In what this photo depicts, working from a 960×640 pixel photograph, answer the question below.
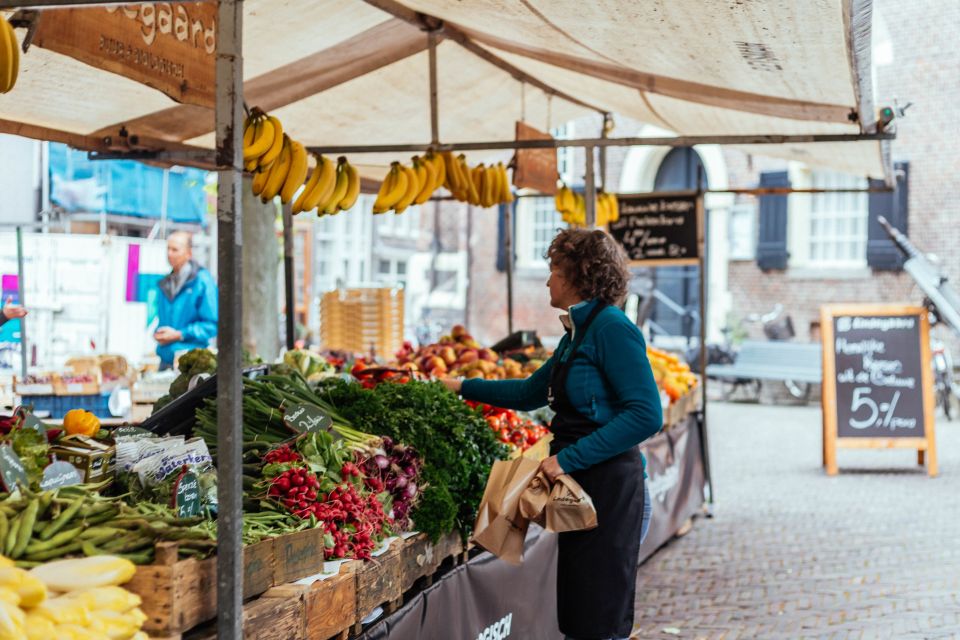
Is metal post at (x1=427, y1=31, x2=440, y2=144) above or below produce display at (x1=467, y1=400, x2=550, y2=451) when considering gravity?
above

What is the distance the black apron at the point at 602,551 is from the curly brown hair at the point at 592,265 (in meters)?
0.07

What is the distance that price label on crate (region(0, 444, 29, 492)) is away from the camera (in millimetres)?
2785

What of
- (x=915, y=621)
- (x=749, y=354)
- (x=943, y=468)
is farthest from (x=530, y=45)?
(x=749, y=354)

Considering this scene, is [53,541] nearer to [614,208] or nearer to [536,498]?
[536,498]

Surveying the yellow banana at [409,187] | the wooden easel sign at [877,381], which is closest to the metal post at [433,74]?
the yellow banana at [409,187]

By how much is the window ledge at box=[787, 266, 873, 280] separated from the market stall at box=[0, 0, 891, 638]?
33.9ft

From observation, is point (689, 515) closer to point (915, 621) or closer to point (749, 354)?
point (915, 621)

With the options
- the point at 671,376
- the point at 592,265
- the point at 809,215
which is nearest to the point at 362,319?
the point at 671,376

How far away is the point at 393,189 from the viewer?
569cm

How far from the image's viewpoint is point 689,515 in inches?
315

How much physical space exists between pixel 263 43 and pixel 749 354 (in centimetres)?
1362

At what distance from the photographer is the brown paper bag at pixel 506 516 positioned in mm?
3354

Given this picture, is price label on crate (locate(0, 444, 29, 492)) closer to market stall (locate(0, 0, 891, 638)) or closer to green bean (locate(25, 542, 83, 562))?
market stall (locate(0, 0, 891, 638))

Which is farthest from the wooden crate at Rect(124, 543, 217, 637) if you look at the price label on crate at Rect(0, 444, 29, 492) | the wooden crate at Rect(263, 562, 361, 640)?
the price label on crate at Rect(0, 444, 29, 492)
